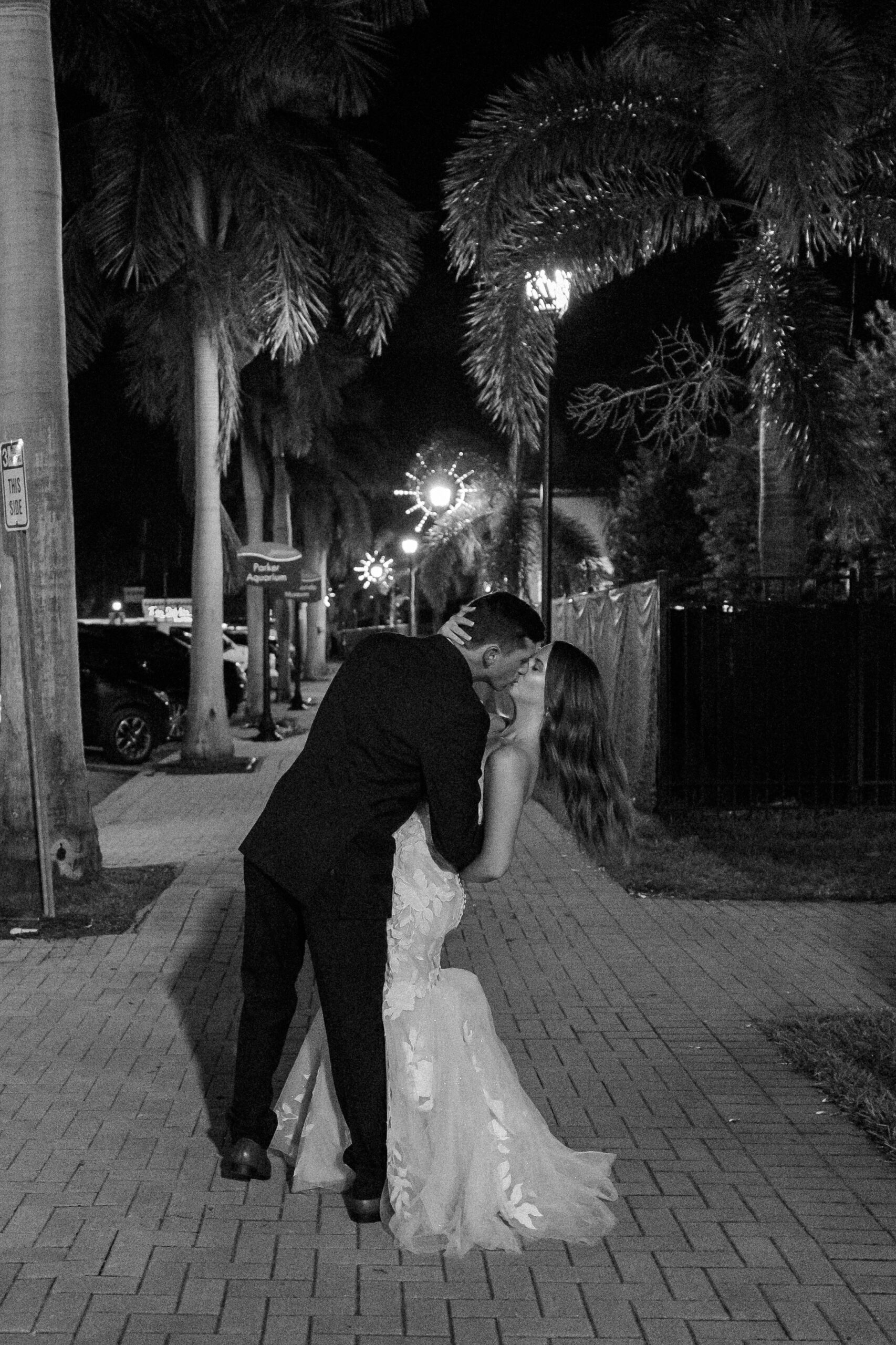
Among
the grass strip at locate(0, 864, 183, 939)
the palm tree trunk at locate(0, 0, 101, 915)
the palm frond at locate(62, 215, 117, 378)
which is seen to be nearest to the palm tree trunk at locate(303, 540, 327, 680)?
the palm frond at locate(62, 215, 117, 378)

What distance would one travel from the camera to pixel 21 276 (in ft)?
31.8

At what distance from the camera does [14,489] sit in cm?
884

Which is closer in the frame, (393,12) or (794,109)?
(794,109)

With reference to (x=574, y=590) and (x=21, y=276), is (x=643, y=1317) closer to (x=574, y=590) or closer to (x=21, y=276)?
(x=21, y=276)

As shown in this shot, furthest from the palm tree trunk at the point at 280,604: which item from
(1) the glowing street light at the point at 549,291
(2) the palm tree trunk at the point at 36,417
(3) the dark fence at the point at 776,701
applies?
(2) the palm tree trunk at the point at 36,417

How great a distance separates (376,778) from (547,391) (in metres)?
11.5

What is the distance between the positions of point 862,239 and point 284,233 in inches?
235

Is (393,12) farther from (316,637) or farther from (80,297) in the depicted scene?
(316,637)

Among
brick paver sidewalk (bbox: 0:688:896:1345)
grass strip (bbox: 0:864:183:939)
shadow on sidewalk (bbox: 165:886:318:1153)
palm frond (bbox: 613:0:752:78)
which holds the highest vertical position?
palm frond (bbox: 613:0:752:78)

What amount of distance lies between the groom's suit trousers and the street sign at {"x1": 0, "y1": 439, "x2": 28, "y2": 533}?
4750 millimetres

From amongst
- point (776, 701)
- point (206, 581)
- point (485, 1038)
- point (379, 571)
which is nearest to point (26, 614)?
point (485, 1038)

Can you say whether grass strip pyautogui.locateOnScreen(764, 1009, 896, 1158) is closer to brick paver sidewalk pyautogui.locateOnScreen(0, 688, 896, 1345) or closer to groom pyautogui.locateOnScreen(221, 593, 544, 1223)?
brick paver sidewalk pyautogui.locateOnScreen(0, 688, 896, 1345)

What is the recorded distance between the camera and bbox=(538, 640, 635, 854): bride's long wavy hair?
175 inches

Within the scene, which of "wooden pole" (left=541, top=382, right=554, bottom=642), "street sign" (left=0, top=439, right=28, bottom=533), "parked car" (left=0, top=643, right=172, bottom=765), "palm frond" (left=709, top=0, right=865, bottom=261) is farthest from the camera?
"parked car" (left=0, top=643, right=172, bottom=765)
